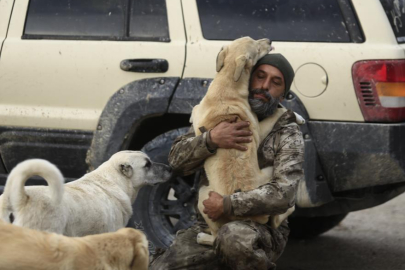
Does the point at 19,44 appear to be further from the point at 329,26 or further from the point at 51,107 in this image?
the point at 329,26

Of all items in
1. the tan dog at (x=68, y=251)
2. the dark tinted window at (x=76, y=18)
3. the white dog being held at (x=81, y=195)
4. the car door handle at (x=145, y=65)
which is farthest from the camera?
the dark tinted window at (x=76, y=18)

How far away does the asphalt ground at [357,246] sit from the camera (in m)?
6.63

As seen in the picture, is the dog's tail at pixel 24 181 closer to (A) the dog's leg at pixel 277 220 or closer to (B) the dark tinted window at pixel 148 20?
(A) the dog's leg at pixel 277 220

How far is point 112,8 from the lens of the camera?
20.3ft

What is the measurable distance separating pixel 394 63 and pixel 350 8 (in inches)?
18.3

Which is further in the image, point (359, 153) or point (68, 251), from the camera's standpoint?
point (359, 153)

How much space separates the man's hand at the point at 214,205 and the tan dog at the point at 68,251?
967 millimetres

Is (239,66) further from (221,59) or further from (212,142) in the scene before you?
(212,142)

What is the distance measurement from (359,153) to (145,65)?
1496 millimetres

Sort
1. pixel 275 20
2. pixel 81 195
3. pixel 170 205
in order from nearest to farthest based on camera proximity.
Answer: pixel 81 195 < pixel 275 20 < pixel 170 205

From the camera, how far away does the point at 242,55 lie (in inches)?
189

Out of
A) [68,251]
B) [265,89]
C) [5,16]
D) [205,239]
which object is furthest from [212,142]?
[5,16]

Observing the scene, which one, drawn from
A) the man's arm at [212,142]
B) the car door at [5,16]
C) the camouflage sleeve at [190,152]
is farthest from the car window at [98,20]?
the man's arm at [212,142]

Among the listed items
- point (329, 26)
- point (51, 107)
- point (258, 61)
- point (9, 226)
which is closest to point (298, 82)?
point (329, 26)
